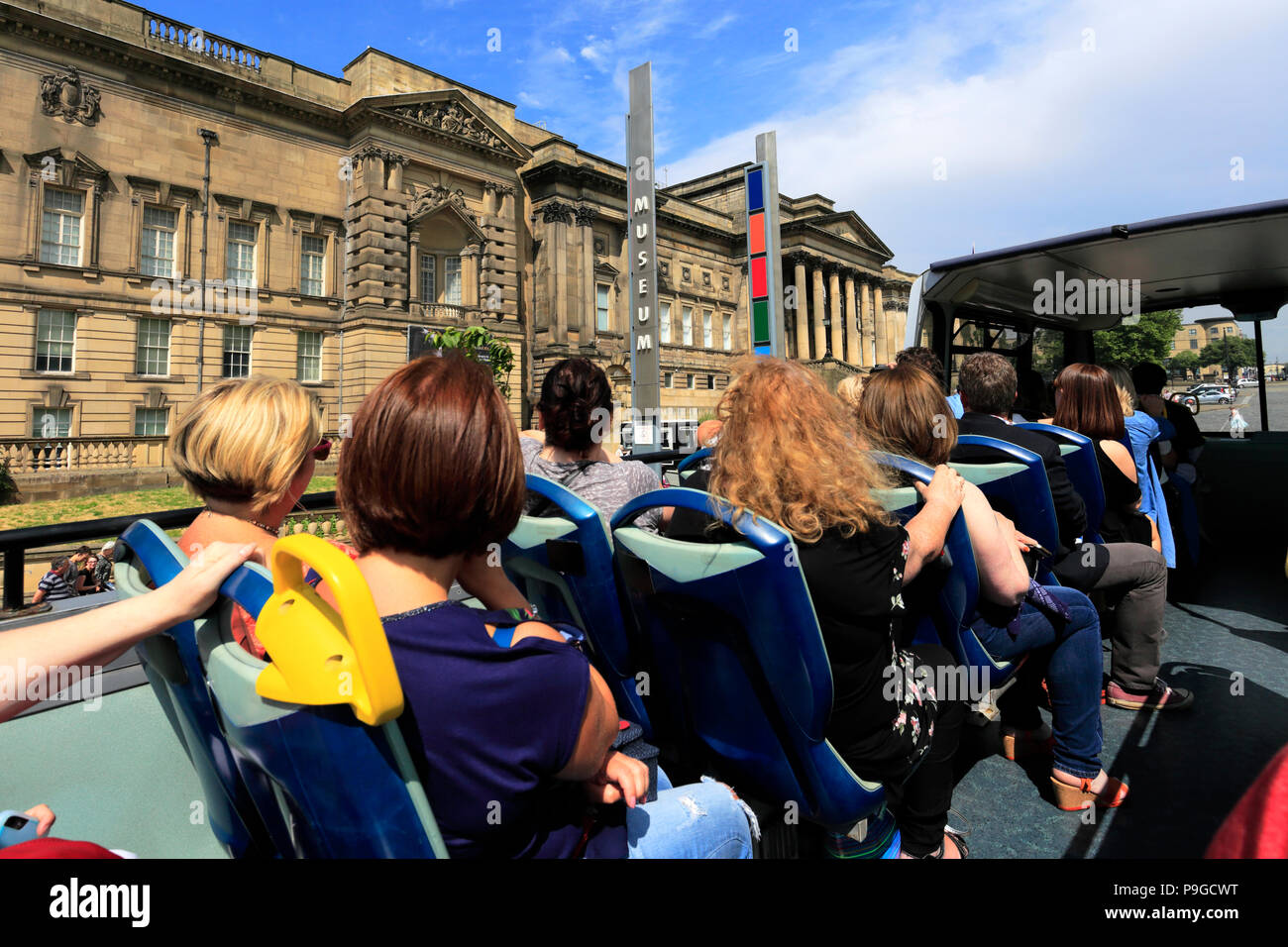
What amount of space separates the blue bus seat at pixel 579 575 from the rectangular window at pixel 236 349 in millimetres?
28589

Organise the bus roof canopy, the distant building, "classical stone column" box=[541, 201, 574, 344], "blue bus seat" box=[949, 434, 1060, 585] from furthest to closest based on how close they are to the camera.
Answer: "classical stone column" box=[541, 201, 574, 344]
the distant building
the bus roof canopy
"blue bus seat" box=[949, 434, 1060, 585]

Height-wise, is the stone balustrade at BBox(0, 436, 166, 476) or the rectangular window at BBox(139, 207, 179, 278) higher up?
the rectangular window at BBox(139, 207, 179, 278)

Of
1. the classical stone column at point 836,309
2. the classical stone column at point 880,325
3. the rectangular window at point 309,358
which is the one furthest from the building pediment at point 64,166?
the classical stone column at point 880,325

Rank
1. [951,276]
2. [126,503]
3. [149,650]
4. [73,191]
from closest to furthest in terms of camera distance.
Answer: [149,650], [951,276], [126,503], [73,191]

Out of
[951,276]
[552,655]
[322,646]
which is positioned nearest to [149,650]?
[322,646]

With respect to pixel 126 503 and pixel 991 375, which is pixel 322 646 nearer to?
pixel 991 375

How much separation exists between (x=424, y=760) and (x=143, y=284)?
1173 inches

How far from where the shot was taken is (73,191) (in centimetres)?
2231

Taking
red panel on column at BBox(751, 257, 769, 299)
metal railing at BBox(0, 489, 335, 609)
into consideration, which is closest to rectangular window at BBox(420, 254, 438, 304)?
red panel on column at BBox(751, 257, 769, 299)

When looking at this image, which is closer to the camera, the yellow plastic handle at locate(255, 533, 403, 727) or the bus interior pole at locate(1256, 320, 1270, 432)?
the yellow plastic handle at locate(255, 533, 403, 727)

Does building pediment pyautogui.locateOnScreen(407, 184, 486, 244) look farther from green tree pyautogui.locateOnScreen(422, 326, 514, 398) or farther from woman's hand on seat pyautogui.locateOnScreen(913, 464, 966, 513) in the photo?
woman's hand on seat pyautogui.locateOnScreen(913, 464, 966, 513)

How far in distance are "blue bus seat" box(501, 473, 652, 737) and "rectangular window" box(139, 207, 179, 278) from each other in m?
29.1

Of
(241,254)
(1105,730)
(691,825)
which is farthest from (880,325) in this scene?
(691,825)

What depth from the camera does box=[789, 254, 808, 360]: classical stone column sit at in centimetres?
5409
